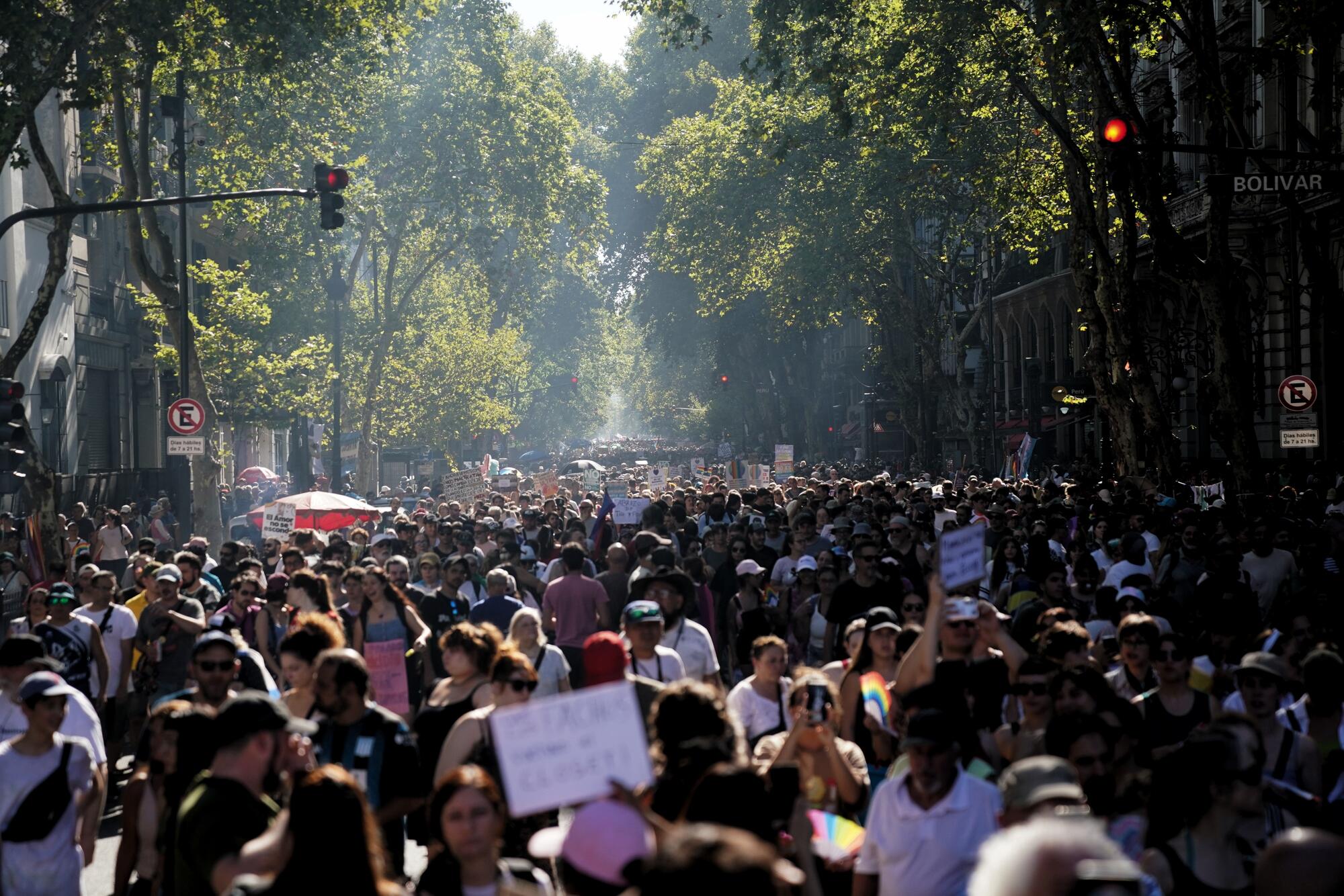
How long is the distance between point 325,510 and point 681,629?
1673 cm

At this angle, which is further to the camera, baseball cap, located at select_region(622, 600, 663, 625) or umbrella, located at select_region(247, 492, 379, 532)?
umbrella, located at select_region(247, 492, 379, 532)

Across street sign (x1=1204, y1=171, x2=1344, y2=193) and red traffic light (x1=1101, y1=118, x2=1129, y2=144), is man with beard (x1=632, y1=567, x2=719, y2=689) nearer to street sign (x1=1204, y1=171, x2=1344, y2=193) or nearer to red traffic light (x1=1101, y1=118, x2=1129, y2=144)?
red traffic light (x1=1101, y1=118, x2=1129, y2=144)

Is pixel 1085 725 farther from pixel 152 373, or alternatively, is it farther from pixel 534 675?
pixel 152 373

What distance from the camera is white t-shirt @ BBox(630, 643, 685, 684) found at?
890cm

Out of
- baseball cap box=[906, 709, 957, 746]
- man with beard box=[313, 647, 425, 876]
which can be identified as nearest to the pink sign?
man with beard box=[313, 647, 425, 876]

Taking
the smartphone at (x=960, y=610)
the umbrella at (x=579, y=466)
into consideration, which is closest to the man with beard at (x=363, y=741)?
the smartphone at (x=960, y=610)

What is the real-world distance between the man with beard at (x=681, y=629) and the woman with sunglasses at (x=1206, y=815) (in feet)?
12.9

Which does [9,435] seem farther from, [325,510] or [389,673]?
[325,510]

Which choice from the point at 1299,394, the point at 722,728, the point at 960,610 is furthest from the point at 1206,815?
the point at 1299,394

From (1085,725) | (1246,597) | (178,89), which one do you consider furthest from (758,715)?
(178,89)

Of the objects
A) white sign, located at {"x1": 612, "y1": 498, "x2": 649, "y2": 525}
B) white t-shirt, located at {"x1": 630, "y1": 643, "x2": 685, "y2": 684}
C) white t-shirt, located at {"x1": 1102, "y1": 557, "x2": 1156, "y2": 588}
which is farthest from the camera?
white sign, located at {"x1": 612, "y1": 498, "x2": 649, "y2": 525}

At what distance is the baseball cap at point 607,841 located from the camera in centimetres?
479

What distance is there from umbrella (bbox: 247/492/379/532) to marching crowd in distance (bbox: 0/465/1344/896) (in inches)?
425

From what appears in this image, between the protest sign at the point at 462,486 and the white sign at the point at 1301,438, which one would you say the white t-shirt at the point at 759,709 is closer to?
the white sign at the point at 1301,438
